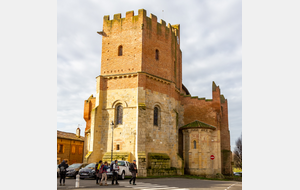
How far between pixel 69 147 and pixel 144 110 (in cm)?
2535

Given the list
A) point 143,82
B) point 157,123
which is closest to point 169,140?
point 157,123

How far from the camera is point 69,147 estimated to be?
A: 149 feet

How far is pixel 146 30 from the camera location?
92.6 feet

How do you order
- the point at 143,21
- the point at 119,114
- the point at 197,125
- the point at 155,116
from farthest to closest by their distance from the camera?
1. the point at 197,125
2. the point at 143,21
3. the point at 155,116
4. the point at 119,114

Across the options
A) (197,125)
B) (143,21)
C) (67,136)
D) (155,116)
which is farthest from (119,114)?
(67,136)

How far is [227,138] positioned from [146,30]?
64.6 ft

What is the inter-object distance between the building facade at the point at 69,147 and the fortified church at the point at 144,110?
17.9 meters

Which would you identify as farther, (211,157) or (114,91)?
(211,157)

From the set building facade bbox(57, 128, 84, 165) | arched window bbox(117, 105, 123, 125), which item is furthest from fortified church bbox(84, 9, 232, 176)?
building facade bbox(57, 128, 84, 165)

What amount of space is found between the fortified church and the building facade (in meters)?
17.9

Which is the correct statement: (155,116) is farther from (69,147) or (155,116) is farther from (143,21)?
(69,147)

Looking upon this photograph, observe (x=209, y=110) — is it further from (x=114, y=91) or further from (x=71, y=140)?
(x=71, y=140)

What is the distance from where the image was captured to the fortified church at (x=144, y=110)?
25297 millimetres

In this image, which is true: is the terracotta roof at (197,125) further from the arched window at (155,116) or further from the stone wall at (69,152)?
the stone wall at (69,152)
